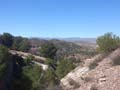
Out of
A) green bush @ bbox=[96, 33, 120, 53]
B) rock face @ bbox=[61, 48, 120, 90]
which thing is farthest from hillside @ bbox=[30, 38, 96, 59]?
rock face @ bbox=[61, 48, 120, 90]

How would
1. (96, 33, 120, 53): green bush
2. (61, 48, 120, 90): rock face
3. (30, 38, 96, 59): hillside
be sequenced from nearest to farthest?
1. (61, 48, 120, 90): rock face
2. (96, 33, 120, 53): green bush
3. (30, 38, 96, 59): hillside

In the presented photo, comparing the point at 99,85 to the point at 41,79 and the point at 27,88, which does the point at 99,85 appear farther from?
the point at 41,79

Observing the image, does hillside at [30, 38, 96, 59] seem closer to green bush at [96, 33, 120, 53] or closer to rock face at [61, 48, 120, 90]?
green bush at [96, 33, 120, 53]

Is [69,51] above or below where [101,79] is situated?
below

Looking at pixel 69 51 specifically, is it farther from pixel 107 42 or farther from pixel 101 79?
pixel 101 79

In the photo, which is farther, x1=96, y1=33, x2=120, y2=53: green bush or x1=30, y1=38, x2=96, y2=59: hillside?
x1=30, y1=38, x2=96, y2=59: hillside

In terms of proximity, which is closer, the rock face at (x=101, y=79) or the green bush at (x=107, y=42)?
the rock face at (x=101, y=79)

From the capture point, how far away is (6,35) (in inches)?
3100

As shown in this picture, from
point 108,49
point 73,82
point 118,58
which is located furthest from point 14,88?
point 108,49

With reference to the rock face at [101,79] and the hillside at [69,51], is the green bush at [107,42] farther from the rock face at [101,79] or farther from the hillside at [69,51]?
the hillside at [69,51]

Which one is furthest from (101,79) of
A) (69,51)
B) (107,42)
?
(69,51)

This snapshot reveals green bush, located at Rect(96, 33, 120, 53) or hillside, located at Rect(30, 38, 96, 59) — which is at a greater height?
green bush, located at Rect(96, 33, 120, 53)

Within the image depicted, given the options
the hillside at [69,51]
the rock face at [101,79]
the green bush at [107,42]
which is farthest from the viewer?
the hillside at [69,51]

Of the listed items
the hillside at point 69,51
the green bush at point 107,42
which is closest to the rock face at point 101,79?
the green bush at point 107,42
